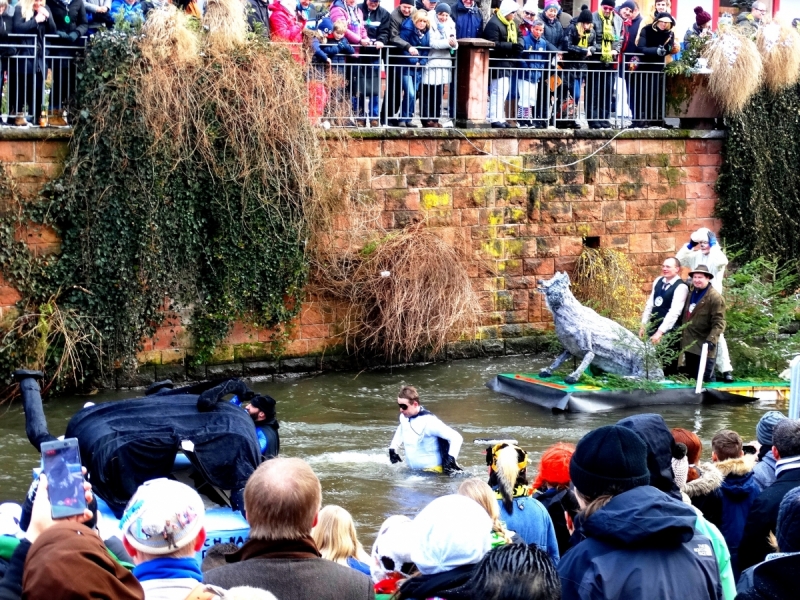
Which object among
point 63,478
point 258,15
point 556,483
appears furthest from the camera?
point 258,15

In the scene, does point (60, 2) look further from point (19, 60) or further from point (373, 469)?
point (373, 469)

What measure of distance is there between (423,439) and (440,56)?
8922 millimetres

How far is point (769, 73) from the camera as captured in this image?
2136 cm

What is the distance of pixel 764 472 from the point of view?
6781 millimetres

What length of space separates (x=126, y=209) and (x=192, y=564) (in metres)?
12.0

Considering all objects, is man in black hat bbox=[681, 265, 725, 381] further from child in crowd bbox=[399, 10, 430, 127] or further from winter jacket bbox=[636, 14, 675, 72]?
winter jacket bbox=[636, 14, 675, 72]

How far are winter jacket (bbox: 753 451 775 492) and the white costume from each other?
4.36 m

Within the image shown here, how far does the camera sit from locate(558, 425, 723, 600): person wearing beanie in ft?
13.4

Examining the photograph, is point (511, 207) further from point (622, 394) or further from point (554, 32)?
point (622, 394)

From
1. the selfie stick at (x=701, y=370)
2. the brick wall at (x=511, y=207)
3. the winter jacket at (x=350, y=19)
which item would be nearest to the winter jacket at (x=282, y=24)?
the winter jacket at (x=350, y=19)

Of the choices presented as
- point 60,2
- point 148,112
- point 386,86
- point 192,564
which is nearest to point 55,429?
point 148,112

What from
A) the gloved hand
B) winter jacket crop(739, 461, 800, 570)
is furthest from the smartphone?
the gloved hand

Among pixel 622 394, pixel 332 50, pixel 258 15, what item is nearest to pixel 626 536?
pixel 622 394

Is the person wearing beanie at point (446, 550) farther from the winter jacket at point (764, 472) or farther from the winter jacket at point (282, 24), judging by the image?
the winter jacket at point (282, 24)
